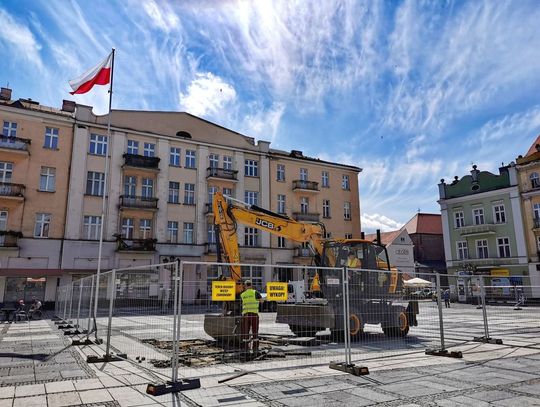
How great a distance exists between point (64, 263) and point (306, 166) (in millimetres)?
25767

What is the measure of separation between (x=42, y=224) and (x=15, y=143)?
6.46 metres

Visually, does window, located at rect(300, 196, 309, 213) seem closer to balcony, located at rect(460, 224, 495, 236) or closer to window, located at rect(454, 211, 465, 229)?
window, located at rect(454, 211, 465, 229)

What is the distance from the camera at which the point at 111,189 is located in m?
34.9

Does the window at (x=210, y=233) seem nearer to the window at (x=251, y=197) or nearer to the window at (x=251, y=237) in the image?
the window at (x=251, y=237)

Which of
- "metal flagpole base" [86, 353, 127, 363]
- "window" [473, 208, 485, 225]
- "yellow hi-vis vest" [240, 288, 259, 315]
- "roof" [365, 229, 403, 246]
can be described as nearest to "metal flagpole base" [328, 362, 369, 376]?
"yellow hi-vis vest" [240, 288, 259, 315]

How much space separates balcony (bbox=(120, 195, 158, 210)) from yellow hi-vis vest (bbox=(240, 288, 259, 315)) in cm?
2690

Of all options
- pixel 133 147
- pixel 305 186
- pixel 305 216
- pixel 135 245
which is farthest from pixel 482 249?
pixel 133 147

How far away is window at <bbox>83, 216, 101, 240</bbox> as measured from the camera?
33.2 metres

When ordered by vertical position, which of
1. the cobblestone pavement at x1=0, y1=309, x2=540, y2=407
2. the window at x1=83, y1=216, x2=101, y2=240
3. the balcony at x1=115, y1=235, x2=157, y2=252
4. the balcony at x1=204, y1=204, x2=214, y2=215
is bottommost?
the cobblestone pavement at x1=0, y1=309, x2=540, y2=407

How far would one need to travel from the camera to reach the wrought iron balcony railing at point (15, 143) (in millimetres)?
31087

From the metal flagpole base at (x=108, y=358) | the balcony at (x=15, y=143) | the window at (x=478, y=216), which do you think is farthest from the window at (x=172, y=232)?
the window at (x=478, y=216)

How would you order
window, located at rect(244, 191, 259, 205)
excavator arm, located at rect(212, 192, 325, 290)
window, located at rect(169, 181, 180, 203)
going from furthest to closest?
window, located at rect(244, 191, 259, 205) → window, located at rect(169, 181, 180, 203) → excavator arm, located at rect(212, 192, 325, 290)

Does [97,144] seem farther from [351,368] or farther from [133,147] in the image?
[351,368]

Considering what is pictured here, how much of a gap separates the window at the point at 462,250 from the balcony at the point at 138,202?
3373 cm
